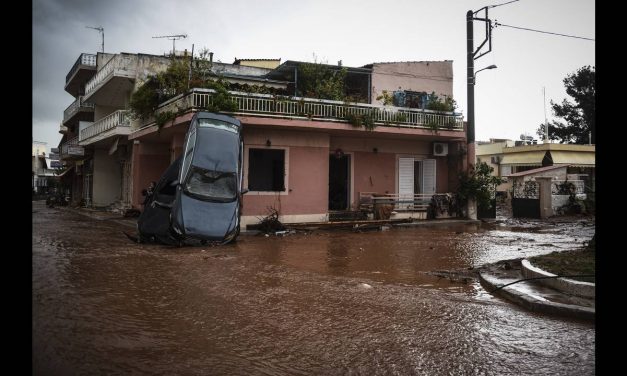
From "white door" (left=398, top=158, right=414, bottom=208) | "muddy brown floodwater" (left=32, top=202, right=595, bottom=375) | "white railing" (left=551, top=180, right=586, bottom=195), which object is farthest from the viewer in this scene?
"white railing" (left=551, top=180, right=586, bottom=195)

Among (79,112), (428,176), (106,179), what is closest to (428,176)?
(428,176)

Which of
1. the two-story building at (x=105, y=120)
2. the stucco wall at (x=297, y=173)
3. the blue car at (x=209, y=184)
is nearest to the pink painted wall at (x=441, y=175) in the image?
the stucco wall at (x=297, y=173)

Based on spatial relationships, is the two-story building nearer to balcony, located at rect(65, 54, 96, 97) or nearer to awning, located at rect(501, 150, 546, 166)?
balcony, located at rect(65, 54, 96, 97)

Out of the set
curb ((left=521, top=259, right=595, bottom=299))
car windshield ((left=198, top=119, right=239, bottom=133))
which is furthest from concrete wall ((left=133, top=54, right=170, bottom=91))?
curb ((left=521, top=259, right=595, bottom=299))

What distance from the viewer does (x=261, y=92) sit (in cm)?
1591

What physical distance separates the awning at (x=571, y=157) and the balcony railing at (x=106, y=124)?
2708cm

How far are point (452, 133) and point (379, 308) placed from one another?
15361mm

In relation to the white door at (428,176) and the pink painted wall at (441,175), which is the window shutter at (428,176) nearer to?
the white door at (428,176)

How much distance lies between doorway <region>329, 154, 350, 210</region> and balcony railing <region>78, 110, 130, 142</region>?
1005 centimetres

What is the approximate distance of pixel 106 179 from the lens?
27.4m

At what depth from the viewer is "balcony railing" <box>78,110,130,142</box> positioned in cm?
2178

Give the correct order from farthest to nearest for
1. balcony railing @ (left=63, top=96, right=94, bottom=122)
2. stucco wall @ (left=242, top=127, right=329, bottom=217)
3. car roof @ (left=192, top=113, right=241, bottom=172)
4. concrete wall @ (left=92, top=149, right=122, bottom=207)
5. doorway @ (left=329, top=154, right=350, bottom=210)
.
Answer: balcony railing @ (left=63, top=96, right=94, bottom=122), concrete wall @ (left=92, top=149, right=122, bottom=207), doorway @ (left=329, top=154, right=350, bottom=210), stucco wall @ (left=242, top=127, right=329, bottom=217), car roof @ (left=192, top=113, right=241, bottom=172)

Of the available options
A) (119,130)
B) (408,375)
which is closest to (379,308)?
(408,375)
